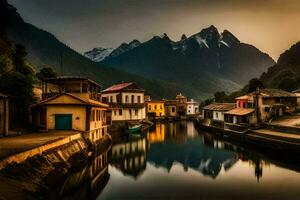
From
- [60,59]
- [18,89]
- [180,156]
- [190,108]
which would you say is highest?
[60,59]

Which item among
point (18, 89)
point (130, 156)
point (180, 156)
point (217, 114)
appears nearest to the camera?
point (18, 89)

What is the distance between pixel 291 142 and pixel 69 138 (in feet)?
76.8

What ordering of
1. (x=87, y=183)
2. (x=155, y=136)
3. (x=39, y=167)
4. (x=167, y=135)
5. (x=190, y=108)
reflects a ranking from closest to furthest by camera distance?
(x=39, y=167)
(x=87, y=183)
(x=155, y=136)
(x=167, y=135)
(x=190, y=108)

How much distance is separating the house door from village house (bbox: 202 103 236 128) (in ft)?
124

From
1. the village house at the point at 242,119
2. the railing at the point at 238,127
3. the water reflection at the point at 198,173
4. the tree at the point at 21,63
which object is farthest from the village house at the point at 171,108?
the tree at the point at 21,63

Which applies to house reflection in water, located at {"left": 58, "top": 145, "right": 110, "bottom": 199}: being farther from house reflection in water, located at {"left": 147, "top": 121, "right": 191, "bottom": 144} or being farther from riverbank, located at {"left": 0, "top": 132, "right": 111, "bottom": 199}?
house reflection in water, located at {"left": 147, "top": 121, "right": 191, "bottom": 144}

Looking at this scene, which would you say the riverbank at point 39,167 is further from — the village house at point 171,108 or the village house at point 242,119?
the village house at point 171,108

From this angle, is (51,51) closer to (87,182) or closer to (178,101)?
(178,101)

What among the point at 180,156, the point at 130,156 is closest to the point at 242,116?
the point at 180,156

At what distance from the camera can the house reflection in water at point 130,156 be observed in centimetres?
2983

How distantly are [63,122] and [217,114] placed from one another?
4221cm

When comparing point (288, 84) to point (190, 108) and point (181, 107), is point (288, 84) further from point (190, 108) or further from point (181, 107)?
point (181, 107)

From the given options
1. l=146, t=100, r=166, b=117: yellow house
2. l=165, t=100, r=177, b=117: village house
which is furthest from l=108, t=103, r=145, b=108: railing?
l=165, t=100, r=177, b=117: village house

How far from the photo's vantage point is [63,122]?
109ft
